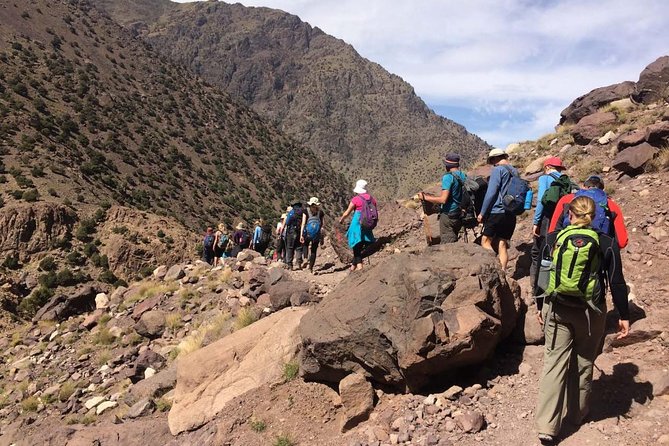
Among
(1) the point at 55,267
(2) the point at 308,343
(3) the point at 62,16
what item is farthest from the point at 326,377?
(3) the point at 62,16

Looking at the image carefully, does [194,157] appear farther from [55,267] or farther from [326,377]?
[326,377]

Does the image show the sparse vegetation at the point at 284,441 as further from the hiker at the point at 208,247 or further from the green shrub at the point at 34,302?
the green shrub at the point at 34,302

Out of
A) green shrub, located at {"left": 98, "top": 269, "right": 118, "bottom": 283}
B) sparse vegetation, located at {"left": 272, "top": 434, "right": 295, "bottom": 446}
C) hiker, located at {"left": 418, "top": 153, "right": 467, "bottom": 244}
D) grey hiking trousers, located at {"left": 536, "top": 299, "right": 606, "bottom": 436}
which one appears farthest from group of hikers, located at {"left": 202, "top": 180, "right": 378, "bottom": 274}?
green shrub, located at {"left": 98, "top": 269, "right": 118, "bottom": 283}

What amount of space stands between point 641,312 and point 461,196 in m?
2.46

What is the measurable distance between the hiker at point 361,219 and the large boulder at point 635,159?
5218 mm

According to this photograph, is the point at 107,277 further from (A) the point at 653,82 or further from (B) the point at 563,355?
(A) the point at 653,82

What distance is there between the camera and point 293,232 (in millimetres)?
11523

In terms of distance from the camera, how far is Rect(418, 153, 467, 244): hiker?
21.1 feet

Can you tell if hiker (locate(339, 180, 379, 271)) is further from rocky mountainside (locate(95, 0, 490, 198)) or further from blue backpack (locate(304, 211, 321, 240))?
rocky mountainside (locate(95, 0, 490, 198))

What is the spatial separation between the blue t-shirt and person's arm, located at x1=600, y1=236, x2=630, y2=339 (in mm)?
2640

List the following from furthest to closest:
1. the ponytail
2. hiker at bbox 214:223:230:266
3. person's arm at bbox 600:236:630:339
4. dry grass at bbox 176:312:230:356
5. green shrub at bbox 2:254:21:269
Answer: green shrub at bbox 2:254:21:269 → hiker at bbox 214:223:230:266 → dry grass at bbox 176:312:230:356 → person's arm at bbox 600:236:630:339 → the ponytail

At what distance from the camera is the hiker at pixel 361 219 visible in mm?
7754

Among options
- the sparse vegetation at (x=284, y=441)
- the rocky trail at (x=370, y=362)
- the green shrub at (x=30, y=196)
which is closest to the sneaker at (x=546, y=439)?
the rocky trail at (x=370, y=362)

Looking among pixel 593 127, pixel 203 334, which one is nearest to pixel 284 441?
pixel 203 334
